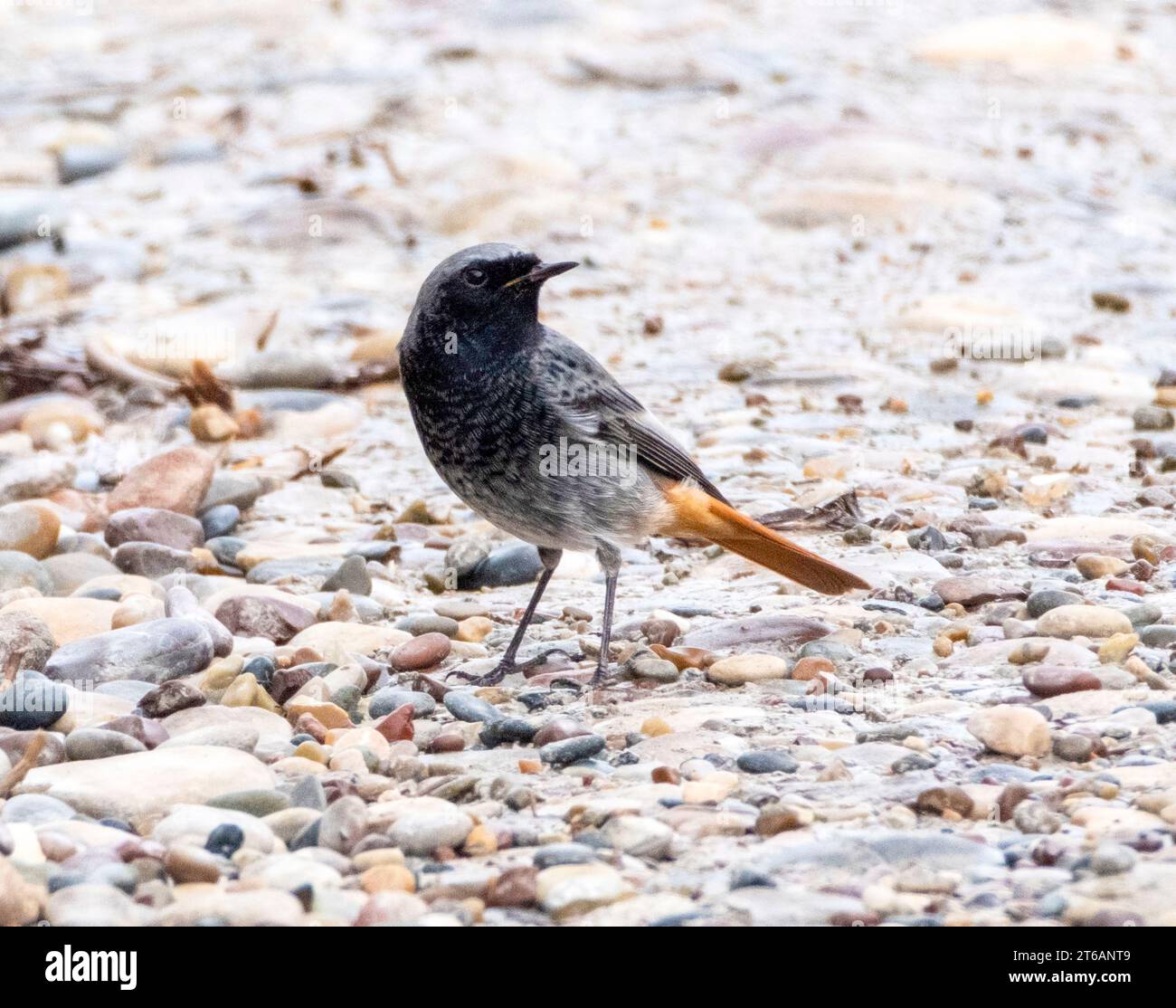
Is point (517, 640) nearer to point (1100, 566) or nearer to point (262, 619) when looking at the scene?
point (262, 619)

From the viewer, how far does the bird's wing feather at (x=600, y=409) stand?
4.78 meters

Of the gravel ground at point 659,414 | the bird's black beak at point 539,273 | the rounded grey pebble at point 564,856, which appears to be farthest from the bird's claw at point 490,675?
the rounded grey pebble at point 564,856

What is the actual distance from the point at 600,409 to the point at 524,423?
0.28 metres

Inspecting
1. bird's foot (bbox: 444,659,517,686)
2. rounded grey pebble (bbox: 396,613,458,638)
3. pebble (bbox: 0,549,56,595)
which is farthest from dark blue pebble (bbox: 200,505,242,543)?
bird's foot (bbox: 444,659,517,686)

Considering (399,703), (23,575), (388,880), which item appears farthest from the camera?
(23,575)

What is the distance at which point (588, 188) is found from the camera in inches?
395

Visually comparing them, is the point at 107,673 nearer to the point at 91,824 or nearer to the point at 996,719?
the point at 91,824

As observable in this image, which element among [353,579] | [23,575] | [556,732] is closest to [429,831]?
[556,732]

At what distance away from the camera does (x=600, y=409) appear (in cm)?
487

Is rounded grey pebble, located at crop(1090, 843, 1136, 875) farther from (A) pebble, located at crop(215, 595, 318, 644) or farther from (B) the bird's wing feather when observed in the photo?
(A) pebble, located at crop(215, 595, 318, 644)

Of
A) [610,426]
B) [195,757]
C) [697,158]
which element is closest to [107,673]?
[195,757]

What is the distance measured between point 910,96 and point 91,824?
9.27 meters

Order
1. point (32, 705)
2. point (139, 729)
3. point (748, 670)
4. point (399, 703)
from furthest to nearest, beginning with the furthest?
point (748, 670) → point (399, 703) → point (32, 705) → point (139, 729)

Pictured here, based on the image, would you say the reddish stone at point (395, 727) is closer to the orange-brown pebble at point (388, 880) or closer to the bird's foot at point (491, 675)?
the bird's foot at point (491, 675)
